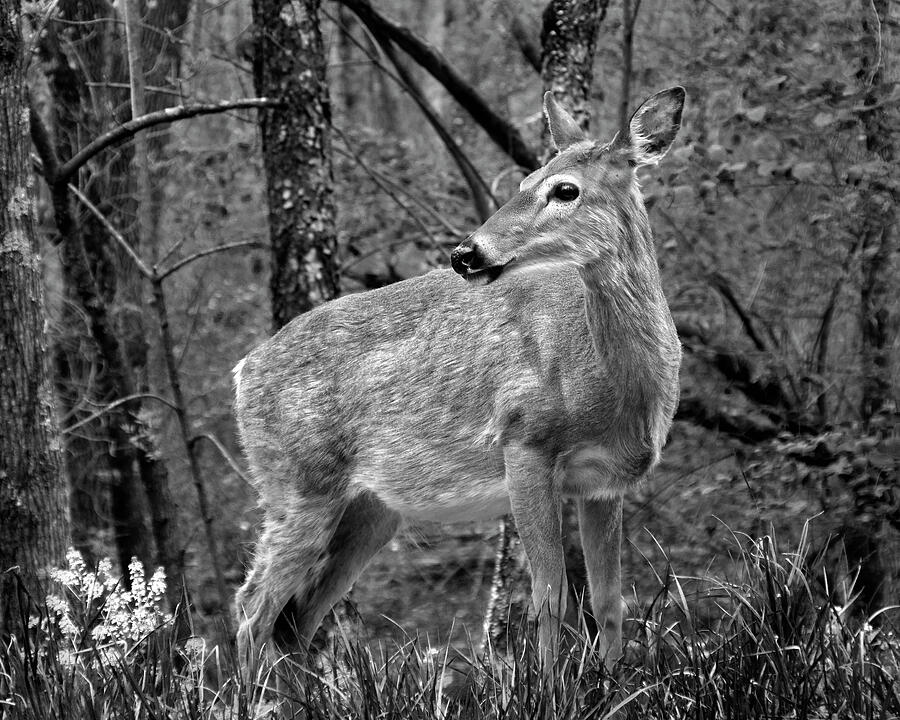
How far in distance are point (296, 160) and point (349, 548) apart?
2.29 m

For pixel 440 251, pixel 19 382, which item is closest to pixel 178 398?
pixel 19 382

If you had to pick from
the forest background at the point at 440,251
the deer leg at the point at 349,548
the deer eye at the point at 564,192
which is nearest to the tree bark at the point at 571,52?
the forest background at the point at 440,251

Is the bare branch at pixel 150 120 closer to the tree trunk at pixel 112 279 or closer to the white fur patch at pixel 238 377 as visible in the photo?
the white fur patch at pixel 238 377

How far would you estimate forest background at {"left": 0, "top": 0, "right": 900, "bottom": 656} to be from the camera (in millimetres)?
7137

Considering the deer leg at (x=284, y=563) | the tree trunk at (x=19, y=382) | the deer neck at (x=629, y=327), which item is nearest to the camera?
the deer neck at (x=629, y=327)

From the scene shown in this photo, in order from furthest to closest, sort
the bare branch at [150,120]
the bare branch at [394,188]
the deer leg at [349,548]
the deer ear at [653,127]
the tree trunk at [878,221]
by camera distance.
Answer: the bare branch at [394,188]
the tree trunk at [878,221]
the bare branch at [150,120]
the deer leg at [349,548]
the deer ear at [653,127]

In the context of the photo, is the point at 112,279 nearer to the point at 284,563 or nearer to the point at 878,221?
the point at 284,563

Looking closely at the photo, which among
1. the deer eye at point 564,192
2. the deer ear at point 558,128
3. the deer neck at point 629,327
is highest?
the deer ear at point 558,128

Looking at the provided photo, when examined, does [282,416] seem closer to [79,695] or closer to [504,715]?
[79,695]

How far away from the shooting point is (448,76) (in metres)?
9.43

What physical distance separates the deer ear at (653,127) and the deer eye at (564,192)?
29 centimetres

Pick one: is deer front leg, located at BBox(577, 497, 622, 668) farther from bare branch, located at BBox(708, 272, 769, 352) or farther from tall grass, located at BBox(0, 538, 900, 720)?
bare branch, located at BBox(708, 272, 769, 352)

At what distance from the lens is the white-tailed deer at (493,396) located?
533 cm

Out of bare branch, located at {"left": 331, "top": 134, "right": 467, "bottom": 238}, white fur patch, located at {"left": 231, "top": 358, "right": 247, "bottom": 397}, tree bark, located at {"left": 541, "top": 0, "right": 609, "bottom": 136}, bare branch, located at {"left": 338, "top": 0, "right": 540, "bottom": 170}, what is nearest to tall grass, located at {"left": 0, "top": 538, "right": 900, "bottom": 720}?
white fur patch, located at {"left": 231, "top": 358, "right": 247, "bottom": 397}
